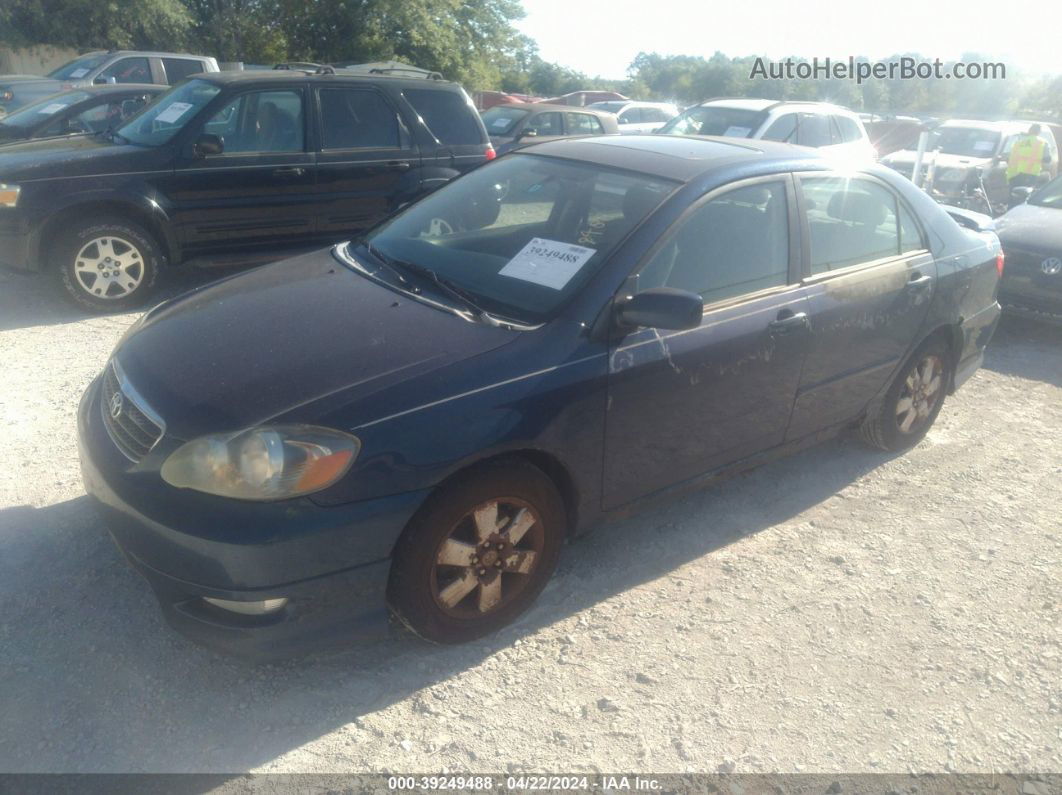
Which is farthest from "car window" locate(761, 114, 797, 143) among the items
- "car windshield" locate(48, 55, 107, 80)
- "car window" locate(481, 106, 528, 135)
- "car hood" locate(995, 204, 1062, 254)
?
"car windshield" locate(48, 55, 107, 80)

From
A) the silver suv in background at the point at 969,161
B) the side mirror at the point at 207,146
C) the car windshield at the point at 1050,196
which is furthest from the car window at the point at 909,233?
the silver suv in background at the point at 969,161

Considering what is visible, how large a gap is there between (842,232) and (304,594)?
2.99 metres

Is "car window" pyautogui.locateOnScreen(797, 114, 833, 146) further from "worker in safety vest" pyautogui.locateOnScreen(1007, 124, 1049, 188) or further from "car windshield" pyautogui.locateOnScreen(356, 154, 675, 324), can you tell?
"car windshield" pyautogui.locateOnScreen(356, 154, 675, 324)

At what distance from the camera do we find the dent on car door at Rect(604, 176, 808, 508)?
10.8 ft

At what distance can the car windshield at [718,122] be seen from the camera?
10.9 m

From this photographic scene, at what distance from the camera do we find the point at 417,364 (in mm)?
2877

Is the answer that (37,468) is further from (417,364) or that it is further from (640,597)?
(640,597)

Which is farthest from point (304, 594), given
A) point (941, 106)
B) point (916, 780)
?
point (941, 106)

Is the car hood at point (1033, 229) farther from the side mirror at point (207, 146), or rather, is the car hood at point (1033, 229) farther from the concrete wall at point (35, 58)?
the concrete wall at point (35, 58)

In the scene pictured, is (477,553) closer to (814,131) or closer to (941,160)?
(814,131)

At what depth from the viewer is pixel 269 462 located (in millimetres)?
2582

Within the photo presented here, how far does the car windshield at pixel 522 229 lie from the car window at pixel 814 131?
818cm

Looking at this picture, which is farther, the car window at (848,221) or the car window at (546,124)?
the car window at (546,124)

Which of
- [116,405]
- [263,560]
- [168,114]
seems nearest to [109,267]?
[168,114]
